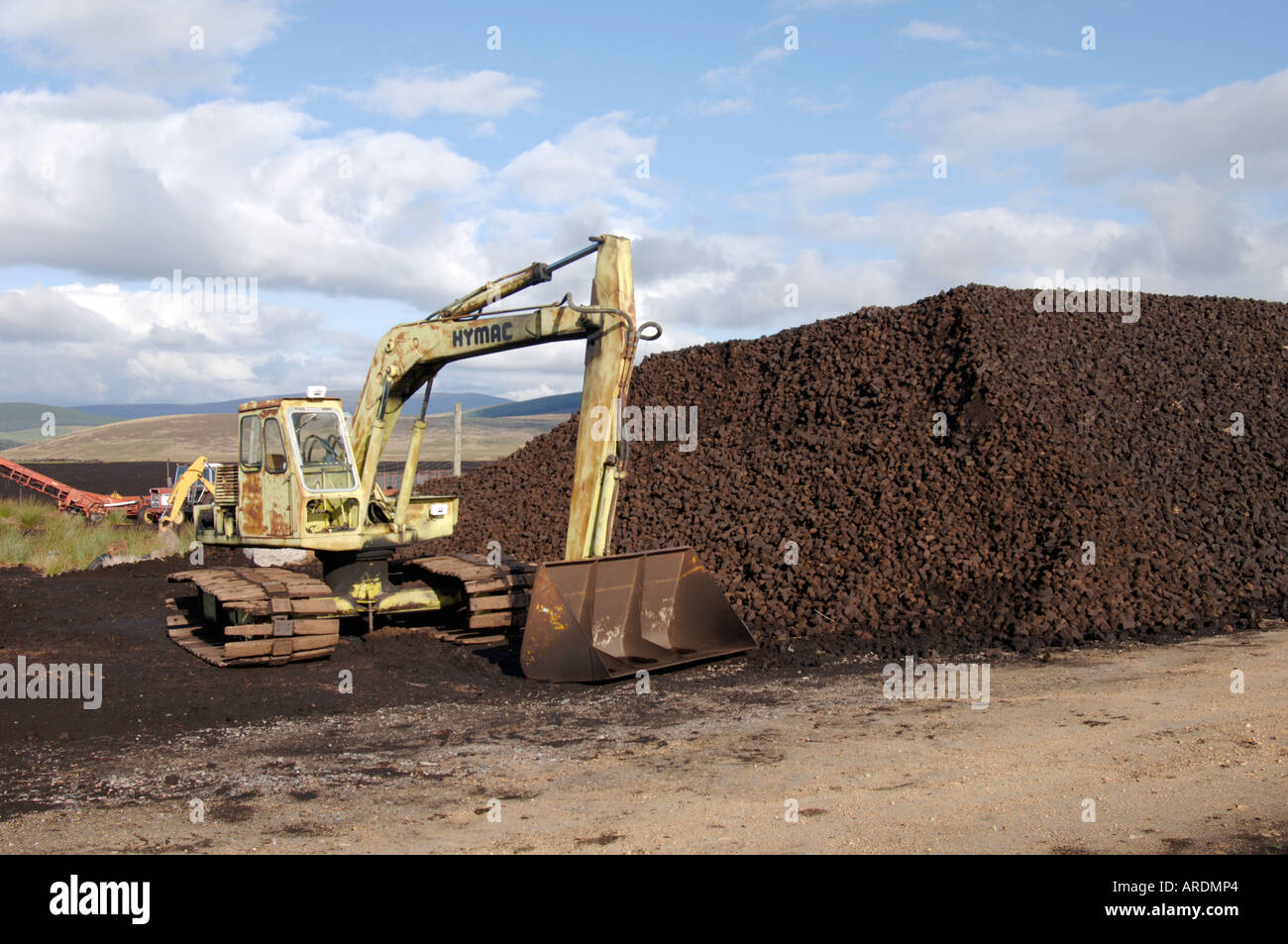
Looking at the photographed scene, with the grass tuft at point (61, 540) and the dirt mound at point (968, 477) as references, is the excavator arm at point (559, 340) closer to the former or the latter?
the dirt mound at point (968, 477)

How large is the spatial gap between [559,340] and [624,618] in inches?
112

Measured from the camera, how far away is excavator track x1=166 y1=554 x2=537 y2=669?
10273mm

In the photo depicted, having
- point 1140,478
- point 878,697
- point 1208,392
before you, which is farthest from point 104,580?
point 1208,392

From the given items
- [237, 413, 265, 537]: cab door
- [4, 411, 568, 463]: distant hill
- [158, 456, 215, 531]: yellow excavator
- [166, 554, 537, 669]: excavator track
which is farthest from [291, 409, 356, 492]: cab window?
[4, 411, 568, 463]: distant hill

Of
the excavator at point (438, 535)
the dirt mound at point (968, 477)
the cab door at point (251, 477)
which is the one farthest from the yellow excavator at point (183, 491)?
the cab door at point (251, 477)

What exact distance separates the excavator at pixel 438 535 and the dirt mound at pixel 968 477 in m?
2.18

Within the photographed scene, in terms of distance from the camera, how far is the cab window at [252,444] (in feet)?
36.8

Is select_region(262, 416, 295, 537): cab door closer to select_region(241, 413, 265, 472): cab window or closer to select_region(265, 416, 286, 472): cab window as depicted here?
select_region(265, 416, 286, 472): cab window

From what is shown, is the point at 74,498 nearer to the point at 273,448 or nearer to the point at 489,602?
the point at 273,448

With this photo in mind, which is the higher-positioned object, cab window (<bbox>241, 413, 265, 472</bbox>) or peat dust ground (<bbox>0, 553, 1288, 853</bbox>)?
cab window (<bbox>241, 413, 265, 472</bbox>)

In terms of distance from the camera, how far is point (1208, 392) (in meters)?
16.8

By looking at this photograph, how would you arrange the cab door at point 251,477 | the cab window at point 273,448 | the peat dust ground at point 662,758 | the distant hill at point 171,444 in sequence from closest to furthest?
the peat dust ground at point 662,758
the cab window at point 273,448
the cab door at point 251,477
the distant hill at point 171,444

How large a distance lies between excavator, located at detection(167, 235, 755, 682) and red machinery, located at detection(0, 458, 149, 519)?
19352 mm

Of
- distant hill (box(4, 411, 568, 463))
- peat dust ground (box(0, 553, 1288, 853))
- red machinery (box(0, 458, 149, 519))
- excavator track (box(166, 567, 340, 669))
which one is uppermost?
distant hill (box(4, 411, 568, 463))
